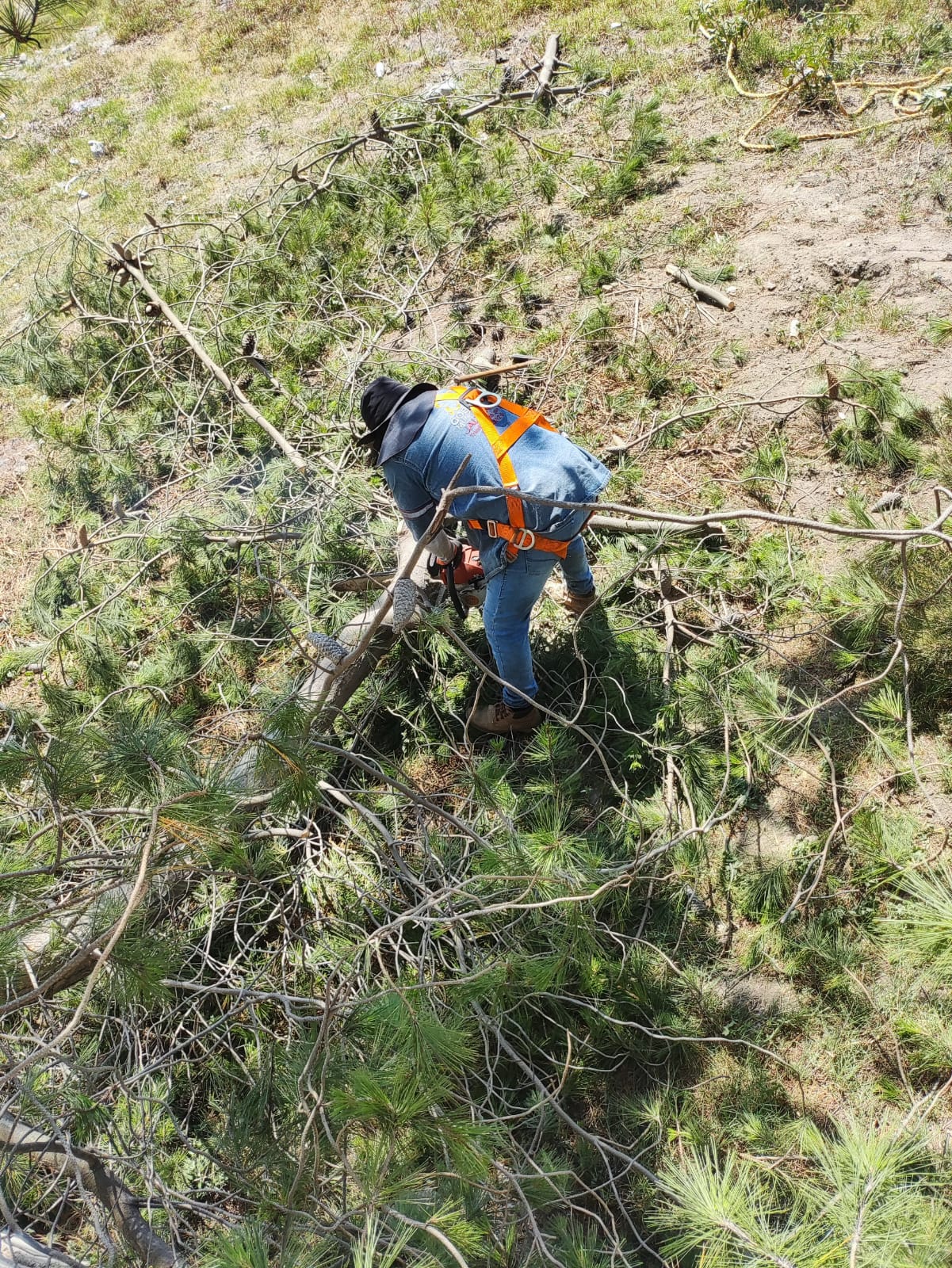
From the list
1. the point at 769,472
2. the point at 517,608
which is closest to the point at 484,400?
the point at 517,608

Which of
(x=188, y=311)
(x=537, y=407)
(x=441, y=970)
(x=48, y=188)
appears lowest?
(x=441, y=970)

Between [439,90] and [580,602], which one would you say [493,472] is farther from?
[439,90]

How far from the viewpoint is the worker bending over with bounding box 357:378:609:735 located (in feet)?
7.77

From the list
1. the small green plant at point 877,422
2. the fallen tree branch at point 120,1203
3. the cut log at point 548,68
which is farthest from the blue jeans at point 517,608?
the cut log at point 548,68

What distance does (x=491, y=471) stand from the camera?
2375mm

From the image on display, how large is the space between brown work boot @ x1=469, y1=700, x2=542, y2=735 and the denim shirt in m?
0.60

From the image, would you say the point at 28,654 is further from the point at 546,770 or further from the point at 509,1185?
the point at 509,1185

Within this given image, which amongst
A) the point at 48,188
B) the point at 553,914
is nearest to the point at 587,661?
the point at 553,914

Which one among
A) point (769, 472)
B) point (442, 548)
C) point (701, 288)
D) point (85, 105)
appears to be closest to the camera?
point (442, 548)

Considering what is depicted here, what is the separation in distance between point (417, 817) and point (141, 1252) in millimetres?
1210

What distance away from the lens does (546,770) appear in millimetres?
2838

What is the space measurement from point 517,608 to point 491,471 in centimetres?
43

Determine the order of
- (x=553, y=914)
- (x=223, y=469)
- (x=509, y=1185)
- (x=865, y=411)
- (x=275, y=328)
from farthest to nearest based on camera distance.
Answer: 1. (x=275, y=328)
2. (x=223, y=469)
3. (x=865, y=411)
4. (x=553, y=914)
5. (x=509, y=1185)

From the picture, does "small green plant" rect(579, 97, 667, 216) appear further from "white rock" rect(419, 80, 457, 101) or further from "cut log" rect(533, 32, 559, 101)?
"white rock" rect(419, 80, 457, 101)
